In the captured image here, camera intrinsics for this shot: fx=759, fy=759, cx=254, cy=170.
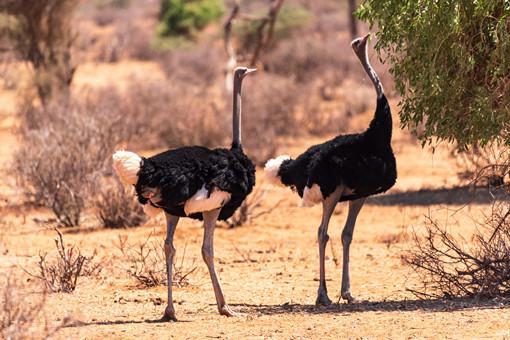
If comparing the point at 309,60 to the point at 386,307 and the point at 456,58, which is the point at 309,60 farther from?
the point at 386,307

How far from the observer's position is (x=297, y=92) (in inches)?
693

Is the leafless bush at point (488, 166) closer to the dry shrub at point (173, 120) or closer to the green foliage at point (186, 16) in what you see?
the dry shrub at point (173, 120)

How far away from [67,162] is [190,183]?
5.62m

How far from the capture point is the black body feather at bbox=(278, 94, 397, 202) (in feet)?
19.2

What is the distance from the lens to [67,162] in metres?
10.5

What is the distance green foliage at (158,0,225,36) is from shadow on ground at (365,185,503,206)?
21163 mm

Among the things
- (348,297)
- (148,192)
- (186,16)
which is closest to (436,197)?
(348,297)

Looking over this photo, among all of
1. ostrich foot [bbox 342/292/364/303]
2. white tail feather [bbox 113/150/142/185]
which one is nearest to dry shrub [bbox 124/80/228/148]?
ostrich foot [bbox 342/292/364/303]

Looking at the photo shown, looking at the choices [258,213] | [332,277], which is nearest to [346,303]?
[332,277]

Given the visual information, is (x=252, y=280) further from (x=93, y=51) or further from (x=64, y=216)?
(x=93, y=51)

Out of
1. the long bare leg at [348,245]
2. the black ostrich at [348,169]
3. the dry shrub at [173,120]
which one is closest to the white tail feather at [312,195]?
the black ostrich at [348,169]

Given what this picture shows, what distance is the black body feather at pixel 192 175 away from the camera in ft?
17.1

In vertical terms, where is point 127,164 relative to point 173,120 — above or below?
below

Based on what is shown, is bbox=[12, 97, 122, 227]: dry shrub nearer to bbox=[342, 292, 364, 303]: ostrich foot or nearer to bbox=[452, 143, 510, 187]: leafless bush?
bbox=[342, 292, 364, 303]: ostrich foot
